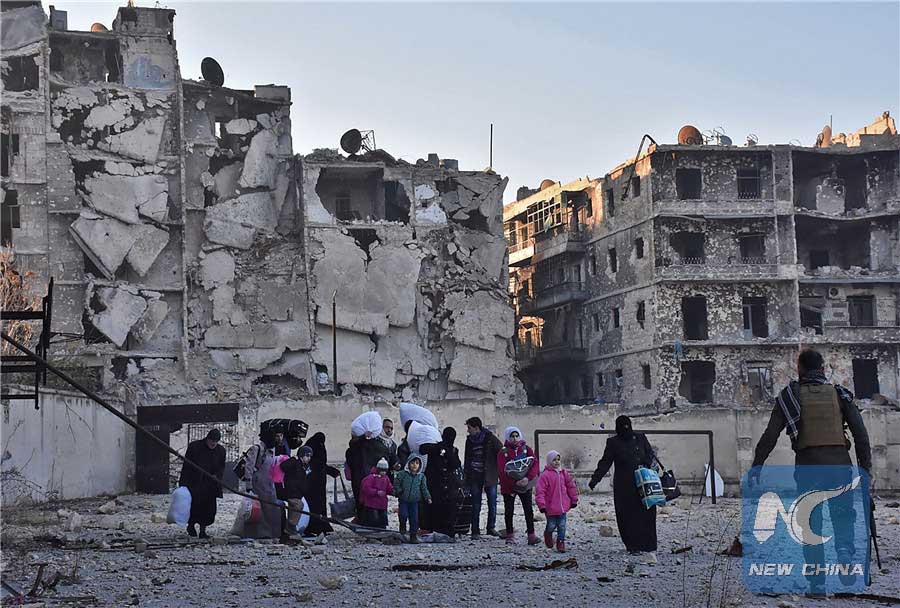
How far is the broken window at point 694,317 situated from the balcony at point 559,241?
208 inches

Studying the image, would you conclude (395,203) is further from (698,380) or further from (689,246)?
(698,380)

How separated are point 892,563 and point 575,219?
4307 cm

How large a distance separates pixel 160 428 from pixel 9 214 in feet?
55.4

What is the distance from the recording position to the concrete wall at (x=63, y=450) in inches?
843

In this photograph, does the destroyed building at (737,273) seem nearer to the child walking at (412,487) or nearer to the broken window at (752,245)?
the broken window at (752,245)

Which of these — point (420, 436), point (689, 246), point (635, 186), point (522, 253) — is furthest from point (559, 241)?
point (420, 436)

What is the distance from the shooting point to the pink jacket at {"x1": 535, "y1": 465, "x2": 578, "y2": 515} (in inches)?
555

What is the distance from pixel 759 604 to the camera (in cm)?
942

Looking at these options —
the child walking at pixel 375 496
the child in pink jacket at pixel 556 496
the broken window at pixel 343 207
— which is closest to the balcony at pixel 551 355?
the broken window at pixel 343 207

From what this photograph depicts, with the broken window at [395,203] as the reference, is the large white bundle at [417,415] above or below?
below

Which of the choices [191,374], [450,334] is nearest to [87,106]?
[191,374]

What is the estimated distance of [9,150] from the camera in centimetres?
4412

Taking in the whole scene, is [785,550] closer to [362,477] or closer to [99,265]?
[362,477]

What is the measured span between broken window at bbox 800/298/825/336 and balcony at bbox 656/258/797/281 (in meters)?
1.48
